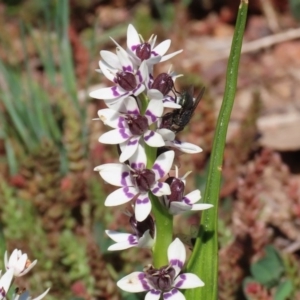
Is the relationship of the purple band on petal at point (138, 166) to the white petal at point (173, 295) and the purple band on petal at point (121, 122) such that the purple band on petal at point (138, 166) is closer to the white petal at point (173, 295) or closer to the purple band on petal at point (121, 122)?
the purple band on petal at point (121, 122)

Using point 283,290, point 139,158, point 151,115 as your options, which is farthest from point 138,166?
point 283,290

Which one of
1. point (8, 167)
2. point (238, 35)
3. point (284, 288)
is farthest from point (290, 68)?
point (238, 35)

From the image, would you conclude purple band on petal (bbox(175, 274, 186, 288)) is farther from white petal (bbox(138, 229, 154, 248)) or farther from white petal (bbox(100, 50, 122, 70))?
white petal (bbox(100, 50, 122, 70))

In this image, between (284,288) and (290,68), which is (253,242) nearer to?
(284,288)

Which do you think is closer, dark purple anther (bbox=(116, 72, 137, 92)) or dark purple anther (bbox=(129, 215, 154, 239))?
dark purple anther (bbox=(116, 72, 137, 92))

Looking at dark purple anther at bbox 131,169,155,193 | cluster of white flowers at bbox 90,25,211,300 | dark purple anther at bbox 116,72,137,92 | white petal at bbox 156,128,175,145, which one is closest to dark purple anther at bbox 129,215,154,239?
cluster of white flowers at bbox 90,25,211,300

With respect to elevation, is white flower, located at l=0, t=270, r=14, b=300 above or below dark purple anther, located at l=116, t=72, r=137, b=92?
below
